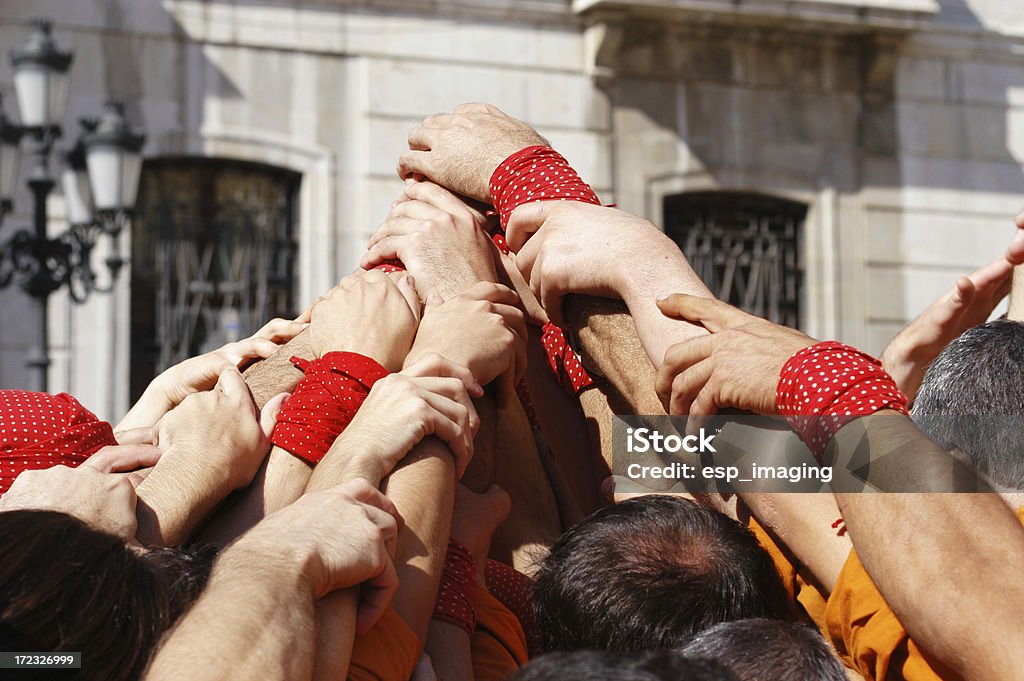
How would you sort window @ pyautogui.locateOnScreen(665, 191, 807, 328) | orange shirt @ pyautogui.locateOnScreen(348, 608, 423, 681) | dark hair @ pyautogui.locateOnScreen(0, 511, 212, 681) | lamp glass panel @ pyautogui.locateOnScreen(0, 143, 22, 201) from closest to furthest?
dark hair @ pyautogui.locateOnScreen(0, 511, 212, 681), orange shirt @ pyautogui.locateOnScreen(348, 608, 423, 681), lamp glass panel @ pyautogui.locateOnScreen(0, 143, 22, 201), window @ pyautogui.locateOnScreen(665, 191, 807, 328)

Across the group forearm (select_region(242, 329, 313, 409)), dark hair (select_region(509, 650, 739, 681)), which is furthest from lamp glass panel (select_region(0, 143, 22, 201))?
dark hair (select_region(509, 650, 739, 681))

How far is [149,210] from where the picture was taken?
8.62 metres

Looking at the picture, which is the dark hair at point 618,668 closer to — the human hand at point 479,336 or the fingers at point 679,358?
the fingers at point 679,358

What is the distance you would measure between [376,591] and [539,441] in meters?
0.86

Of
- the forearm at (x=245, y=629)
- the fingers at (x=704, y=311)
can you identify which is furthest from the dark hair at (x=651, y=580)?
the forearm at (x=245, y=629)

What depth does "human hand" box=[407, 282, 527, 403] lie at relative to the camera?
72.7 inches

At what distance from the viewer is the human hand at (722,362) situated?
162 centimetres

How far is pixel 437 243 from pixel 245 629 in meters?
1.09

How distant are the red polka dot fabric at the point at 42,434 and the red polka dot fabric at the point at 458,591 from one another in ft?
1.59

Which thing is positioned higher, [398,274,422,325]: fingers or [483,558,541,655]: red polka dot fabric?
[398,274,422,325]: fingers

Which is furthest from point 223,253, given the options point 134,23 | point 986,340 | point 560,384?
point 986,340

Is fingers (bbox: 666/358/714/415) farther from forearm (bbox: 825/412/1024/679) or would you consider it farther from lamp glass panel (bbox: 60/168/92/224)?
lamp glass panel (bbox: 60/168/92/224)

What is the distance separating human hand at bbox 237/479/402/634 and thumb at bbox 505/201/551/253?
0.70 meters

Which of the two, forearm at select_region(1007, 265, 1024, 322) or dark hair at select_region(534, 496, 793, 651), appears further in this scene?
forearm at select_region(1007, 265, 1024, 322)
